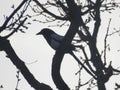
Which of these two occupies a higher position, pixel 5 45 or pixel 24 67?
pixel 5 45

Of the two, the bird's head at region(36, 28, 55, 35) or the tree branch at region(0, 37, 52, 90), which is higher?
the tree branch at region(0, 37, 52, 90)

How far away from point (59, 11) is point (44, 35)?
127 cm

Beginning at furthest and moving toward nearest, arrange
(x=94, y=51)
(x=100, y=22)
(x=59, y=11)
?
(x=100, y=22), (x=59, y=11), (x=94, y=51)

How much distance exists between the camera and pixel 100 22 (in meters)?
8.01

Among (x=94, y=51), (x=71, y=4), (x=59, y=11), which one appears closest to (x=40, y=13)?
(x=59, y=11)

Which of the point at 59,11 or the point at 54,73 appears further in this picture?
the point at 59,11

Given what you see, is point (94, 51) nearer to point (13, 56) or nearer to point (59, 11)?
point (59, 11)

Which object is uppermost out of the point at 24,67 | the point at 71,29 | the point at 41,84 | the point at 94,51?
the point at 71,29

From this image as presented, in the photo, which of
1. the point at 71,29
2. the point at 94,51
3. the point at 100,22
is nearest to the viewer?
the point at 71,29

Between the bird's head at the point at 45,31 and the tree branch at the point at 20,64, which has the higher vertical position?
the tree branch at the point at 20,64

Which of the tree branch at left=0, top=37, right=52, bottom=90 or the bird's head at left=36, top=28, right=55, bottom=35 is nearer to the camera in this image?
the tree branch at left=0, top=37, right=52, bottom=90

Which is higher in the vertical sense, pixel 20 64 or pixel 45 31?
pixel 20 64

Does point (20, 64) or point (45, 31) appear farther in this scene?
point (45, 31)

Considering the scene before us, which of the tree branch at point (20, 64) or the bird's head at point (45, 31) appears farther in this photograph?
the bird's head at point (45, 31)
